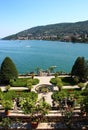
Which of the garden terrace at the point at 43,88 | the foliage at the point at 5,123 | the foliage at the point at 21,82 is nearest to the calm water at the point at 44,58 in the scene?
the foliage at the point at 21,82

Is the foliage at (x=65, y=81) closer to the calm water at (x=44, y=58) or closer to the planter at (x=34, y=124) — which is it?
the planter at (x=34, y=124)

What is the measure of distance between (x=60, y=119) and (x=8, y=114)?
436 centimetres

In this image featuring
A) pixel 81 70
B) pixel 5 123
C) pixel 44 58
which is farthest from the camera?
pixel 44 58

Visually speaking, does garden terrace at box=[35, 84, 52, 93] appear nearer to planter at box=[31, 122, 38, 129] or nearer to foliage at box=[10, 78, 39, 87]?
foliage at box=[10, 78, 39, 87]

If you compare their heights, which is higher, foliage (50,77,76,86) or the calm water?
foliage (50,77,76,86)

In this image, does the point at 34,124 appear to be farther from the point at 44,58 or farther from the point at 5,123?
the point at 44,58

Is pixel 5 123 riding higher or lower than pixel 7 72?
lower

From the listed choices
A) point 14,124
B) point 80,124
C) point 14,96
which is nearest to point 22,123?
point 14,124

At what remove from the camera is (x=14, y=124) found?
22344mm

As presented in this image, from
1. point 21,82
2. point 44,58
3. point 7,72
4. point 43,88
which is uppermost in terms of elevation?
point 7,72

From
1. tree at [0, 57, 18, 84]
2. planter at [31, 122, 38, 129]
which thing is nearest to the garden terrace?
tree at [0, 57, 18, 84]

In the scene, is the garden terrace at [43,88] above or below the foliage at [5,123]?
below

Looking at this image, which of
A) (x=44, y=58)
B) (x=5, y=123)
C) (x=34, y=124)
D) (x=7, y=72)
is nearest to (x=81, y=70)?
(x=7, y=72)

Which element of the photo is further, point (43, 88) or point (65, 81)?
point (65, 81)
